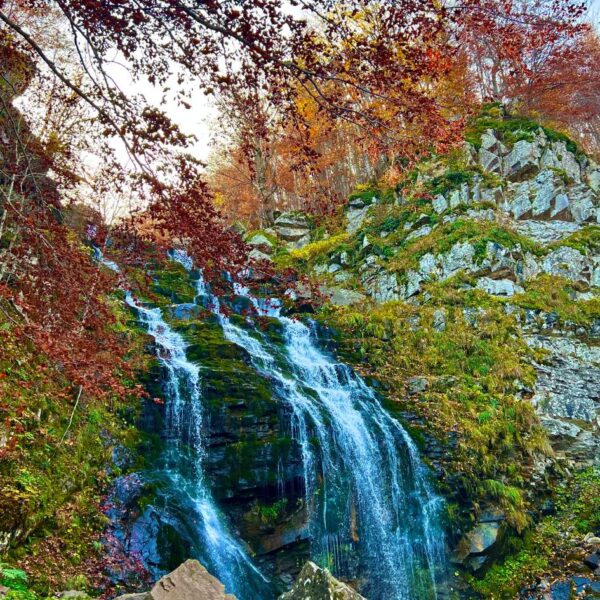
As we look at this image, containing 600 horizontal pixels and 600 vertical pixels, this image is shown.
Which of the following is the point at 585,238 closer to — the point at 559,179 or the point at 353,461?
the point at 559,179

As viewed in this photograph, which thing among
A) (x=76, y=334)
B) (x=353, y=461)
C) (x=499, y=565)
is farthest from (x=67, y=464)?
(x=499, y=565)

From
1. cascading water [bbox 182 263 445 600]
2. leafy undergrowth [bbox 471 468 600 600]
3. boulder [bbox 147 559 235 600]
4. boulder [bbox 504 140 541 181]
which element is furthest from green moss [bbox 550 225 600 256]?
boulder [bbox 147 559 235 600]

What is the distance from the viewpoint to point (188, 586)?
13.0 feet

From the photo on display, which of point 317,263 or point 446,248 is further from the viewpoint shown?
point 317,263

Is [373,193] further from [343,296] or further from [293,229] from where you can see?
[343,296]

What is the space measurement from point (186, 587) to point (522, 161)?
17958mm

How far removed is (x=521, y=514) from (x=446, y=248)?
885cm

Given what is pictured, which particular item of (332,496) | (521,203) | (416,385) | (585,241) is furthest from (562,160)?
(332,496)

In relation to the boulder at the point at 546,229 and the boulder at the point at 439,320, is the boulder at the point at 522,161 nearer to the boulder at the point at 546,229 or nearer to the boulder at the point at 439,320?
the boulder at the point at 546,229

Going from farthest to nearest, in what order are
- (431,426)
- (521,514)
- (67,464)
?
1. (431,426)
2. (521,514)
3. (67,464)

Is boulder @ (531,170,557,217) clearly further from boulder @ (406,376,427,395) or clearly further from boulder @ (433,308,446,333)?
boulder @ (406,376,427,395)

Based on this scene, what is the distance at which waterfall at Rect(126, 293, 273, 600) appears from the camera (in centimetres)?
617

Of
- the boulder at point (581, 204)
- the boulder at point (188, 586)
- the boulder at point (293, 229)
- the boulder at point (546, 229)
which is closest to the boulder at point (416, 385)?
the boulder at point (188, 586)

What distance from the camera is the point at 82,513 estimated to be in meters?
5.82
